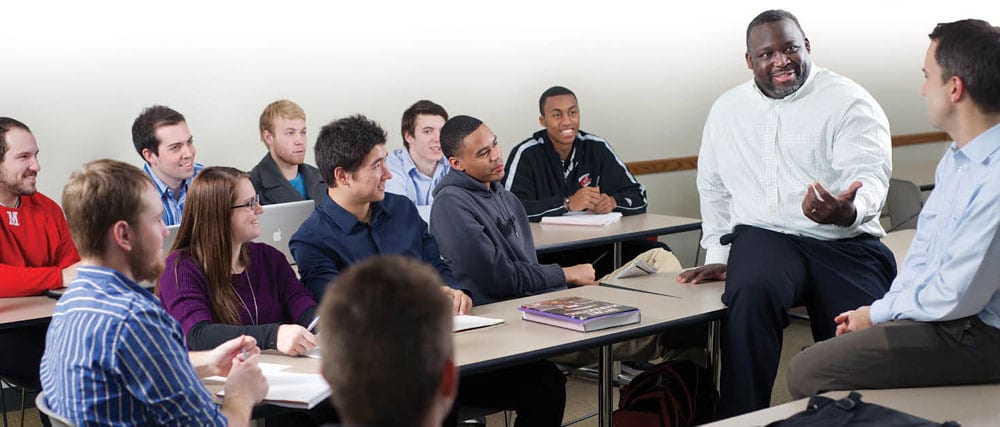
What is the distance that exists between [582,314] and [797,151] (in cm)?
105

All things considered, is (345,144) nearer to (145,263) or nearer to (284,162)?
(145,263)

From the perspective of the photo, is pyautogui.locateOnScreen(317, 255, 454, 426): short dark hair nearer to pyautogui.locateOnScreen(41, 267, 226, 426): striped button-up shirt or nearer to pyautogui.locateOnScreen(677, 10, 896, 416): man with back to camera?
pyautogui.locateOnScreen(41, 267, 226, 426): striped button-up shirt

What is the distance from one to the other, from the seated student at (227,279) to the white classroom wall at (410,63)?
2.42m

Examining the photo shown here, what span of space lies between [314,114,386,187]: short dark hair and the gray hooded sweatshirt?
468 mm

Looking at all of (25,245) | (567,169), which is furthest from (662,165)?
(25,245)

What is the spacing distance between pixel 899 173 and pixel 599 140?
2265mm

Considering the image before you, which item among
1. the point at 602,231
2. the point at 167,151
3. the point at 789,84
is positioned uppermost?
the point at 789,84

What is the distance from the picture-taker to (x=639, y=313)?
2.88 m

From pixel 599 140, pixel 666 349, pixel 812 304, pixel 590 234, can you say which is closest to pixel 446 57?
pixel 599 140

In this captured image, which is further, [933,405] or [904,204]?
[904,204]

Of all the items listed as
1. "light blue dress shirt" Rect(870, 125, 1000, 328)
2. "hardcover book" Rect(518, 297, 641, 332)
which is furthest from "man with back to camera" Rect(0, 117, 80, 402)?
"light blue dress shirt" Rect(870, 125, 1000, 328)

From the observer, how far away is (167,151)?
4.54 m

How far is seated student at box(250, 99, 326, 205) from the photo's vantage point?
16.2ft

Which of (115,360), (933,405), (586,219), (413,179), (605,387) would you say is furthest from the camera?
(413,179)
